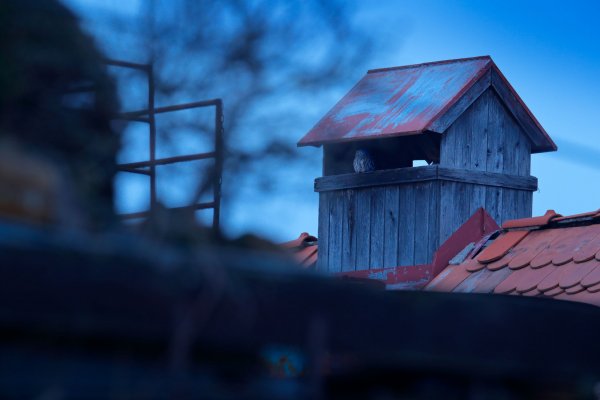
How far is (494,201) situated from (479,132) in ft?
3.33

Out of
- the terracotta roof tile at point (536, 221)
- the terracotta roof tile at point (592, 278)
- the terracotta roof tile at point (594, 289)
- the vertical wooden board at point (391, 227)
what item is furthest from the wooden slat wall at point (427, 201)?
the terracotta roof tile at point (594, 289)

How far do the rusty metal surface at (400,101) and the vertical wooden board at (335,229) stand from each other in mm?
882

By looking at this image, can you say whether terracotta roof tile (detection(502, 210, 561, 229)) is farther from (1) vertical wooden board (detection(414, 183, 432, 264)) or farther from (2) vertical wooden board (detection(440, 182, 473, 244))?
(1) vertical wooden board (detection(414, 183, 432, 264))

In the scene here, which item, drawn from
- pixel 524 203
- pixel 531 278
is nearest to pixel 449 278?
pixel 531 278

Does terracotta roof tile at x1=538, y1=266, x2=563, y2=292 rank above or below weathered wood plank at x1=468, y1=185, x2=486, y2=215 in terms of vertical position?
below

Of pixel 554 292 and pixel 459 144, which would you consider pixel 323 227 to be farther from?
pixel 554 292

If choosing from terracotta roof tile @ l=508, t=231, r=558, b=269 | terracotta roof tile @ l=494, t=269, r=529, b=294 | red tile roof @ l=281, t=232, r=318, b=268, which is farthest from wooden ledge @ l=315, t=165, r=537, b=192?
terracotta roof tile @ l=494, t=269, r=529, b=294

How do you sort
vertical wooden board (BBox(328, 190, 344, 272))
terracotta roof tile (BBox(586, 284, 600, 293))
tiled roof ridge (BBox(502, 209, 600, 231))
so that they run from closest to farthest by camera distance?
terracotta roof tile (BBox(586, 284, 600, 293)), tiled roof ridge (BBox(502, 209, 600, 231)), vertical wooden board (BBox(328, 190, 344, 272))

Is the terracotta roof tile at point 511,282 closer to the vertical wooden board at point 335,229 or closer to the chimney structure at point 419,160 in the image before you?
the chimney structure at point 419,160

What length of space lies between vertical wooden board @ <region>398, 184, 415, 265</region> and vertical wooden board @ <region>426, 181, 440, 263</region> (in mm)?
287

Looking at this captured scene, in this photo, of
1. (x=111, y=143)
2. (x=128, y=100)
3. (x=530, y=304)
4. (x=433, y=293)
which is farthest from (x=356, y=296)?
(x=128, y=100)

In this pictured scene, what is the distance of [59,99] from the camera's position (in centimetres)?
253

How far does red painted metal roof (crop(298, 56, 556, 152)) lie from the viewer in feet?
43.2

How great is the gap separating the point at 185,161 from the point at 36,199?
2117mm
